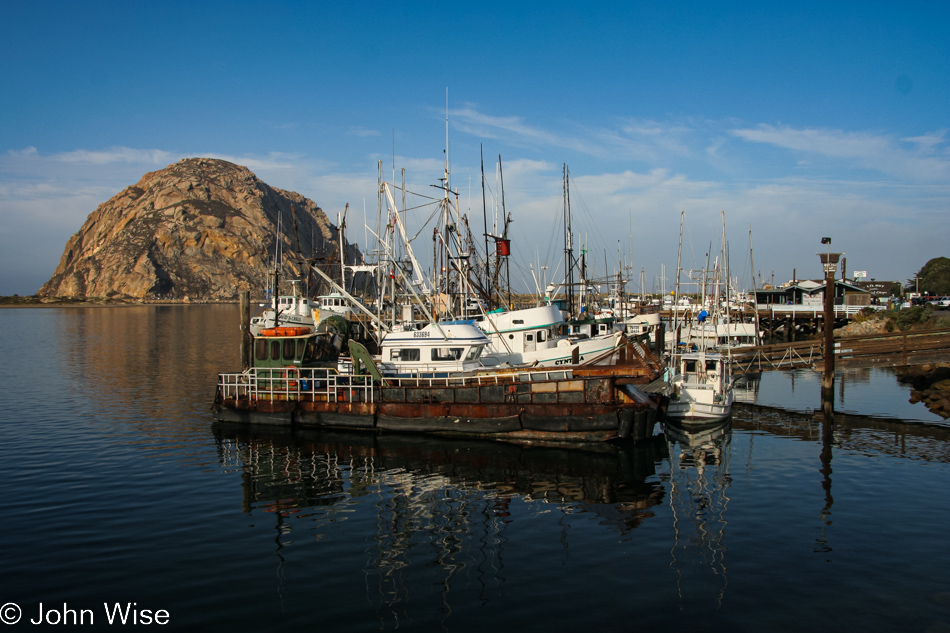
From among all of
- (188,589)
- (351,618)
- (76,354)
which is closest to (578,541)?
(351,618)

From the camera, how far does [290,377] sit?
28609mm

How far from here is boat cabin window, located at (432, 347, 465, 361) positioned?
27.7 metres

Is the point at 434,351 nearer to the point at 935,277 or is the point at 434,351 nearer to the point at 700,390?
the point at 700,390

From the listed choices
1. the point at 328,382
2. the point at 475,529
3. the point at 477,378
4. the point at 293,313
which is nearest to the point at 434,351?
the point at 477,378

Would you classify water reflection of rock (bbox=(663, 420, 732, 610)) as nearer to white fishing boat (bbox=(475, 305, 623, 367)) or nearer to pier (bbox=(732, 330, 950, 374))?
white fishing boat (bbox=(475, 305, 623, 367))

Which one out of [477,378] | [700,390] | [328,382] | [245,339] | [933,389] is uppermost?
[245,339]

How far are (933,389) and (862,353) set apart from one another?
4.21m

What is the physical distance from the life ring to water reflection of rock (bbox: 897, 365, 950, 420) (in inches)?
1224

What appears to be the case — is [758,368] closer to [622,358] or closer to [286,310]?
[622,358]

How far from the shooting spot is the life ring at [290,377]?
2802cm

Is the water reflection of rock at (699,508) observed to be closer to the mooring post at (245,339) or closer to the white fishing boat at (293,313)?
the mooring post at (245,339)

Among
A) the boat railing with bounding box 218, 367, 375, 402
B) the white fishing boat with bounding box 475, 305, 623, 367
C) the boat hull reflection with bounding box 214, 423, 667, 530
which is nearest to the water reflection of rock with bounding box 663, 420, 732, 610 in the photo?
the boat hull reflection with bounding box 214, 423, 667, 530

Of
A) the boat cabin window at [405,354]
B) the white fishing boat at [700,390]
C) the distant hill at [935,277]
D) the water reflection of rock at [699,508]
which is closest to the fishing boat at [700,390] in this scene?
the white fishing boat at [700,390]

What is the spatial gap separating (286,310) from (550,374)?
42863 millimetres
